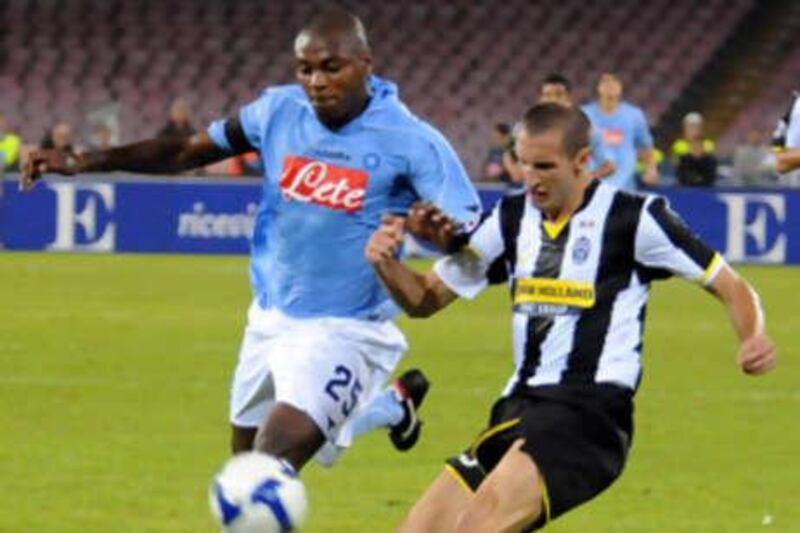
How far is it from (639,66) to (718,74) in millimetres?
1141

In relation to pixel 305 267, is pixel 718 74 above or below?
below

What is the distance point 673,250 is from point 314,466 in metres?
4.45

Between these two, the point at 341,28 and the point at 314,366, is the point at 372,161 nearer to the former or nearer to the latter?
the point at 341,28

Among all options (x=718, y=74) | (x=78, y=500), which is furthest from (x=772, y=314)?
(x=718, y=74)

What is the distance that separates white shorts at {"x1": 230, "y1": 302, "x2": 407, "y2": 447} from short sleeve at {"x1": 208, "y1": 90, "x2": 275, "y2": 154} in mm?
594

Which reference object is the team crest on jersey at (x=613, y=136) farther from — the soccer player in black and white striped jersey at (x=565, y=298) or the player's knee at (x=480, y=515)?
the player's knee at (x=480, y=515)

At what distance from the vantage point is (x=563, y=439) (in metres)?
6.74

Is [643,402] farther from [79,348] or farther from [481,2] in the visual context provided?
[481,2]

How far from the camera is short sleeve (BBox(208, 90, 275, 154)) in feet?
27.6

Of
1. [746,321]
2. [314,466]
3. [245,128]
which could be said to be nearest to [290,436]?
[245,128]

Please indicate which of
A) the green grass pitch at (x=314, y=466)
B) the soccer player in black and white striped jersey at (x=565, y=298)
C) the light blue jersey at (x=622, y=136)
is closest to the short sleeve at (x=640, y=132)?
the light blue jersey at (x=622, y=136)

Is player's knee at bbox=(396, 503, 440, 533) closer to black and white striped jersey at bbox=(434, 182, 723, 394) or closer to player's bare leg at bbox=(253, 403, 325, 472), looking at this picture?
black and white striped jersey at bbox=(434, 182, 723, 394)

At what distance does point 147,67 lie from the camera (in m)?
35.5

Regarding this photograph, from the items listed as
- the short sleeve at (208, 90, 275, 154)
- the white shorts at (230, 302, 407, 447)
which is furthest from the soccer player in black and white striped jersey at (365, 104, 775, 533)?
the short sleeve at (208, 90, 275, 154)
